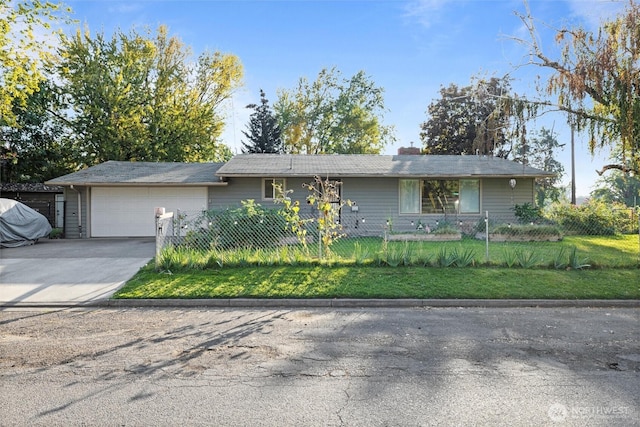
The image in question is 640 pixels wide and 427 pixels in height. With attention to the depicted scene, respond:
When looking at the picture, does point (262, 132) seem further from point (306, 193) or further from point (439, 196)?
point (439, 196)

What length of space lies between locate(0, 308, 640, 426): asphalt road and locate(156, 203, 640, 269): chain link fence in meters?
2.64

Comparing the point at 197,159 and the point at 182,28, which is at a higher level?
the point at 182,28

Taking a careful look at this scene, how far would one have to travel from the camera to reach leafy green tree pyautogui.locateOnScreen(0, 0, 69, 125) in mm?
10352

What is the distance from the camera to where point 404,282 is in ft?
23.2

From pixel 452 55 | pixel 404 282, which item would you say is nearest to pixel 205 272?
pixel 404 282

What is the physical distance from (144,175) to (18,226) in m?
4.61

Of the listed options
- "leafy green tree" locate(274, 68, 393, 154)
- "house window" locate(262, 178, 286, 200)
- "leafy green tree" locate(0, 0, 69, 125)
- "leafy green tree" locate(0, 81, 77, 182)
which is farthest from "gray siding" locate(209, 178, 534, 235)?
"leafy green tree" locate(274, 68, 393, 154)

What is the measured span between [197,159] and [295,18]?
16.4 metres

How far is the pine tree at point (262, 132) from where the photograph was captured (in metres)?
32.8

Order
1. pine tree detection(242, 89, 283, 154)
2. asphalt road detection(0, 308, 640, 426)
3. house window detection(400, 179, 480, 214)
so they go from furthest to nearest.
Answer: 1. pine tree detection(242, 89, 283, 154)
2. house window detection(400, 179, 480, 214)
3. asphalt road detection(0, 308, 640, 426)

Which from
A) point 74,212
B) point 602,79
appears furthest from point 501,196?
point 74,212

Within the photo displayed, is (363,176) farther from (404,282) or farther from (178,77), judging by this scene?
(178,77)

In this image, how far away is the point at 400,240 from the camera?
524 inches

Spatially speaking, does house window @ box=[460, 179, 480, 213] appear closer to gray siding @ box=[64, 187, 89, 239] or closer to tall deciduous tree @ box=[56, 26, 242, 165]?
gray siding @ box=[64, 187, 89, 239]
